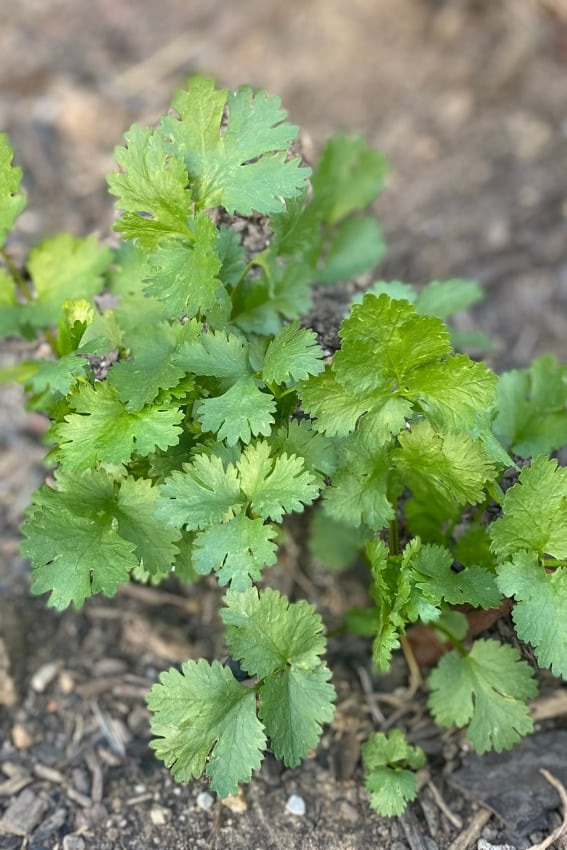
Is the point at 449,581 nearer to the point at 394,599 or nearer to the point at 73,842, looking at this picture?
the point at 394,599

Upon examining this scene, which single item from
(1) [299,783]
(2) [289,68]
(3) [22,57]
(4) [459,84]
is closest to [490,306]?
(4) [459,84]

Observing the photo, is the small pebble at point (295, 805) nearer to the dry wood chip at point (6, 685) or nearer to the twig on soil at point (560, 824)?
the twig on soil at point (560, 824)

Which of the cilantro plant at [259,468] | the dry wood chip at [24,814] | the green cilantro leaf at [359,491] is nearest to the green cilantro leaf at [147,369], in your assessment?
the cilantro plant at [259,468]

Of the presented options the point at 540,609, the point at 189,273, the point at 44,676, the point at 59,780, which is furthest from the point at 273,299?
the point at 59,780

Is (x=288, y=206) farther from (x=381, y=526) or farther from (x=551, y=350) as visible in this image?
(x=551, y=350)

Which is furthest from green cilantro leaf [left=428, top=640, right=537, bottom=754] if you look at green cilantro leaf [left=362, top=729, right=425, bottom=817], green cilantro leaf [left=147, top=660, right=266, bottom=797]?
green cilantro leaf [left=147, top=660, right=266, bottom=797]

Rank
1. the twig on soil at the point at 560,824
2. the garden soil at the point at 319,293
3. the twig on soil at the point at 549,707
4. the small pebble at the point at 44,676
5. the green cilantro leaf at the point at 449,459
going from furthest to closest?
the small pebble at the point at 44,676, the twig on soil at the point at 549,707, the garden soil at the point at 319,293, the twig on soil at the point at 560,824, the green cilantro leaf at the point at 449,459
